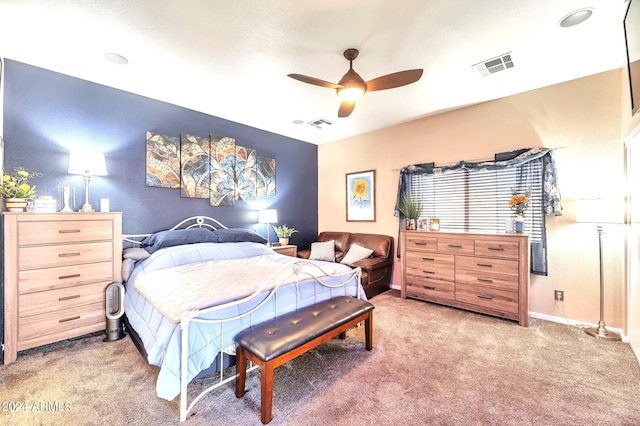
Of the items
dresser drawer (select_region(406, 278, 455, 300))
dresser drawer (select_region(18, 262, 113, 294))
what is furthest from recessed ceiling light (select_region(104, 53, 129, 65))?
dresser drawer (select_region(406, 278, 455, 300))

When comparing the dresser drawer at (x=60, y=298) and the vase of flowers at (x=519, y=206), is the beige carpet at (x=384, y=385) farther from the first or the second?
the vase of flowers at (x=519, y=206)

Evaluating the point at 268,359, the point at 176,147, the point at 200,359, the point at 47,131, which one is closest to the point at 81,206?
the point at 47,131

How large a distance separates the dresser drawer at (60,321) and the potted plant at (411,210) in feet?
13.6

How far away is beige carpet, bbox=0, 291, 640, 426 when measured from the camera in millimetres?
1690

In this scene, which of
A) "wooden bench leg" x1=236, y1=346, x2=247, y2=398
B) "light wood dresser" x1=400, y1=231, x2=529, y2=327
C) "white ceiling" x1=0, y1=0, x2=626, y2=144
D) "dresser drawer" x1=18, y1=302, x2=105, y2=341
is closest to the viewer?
"wooden bench leg" x1=236, y1=346, x2=247, y2=398

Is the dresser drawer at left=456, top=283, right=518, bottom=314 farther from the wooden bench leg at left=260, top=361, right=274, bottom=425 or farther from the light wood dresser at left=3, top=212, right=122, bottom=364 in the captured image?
the light wood dresser at left=3, top=212, right=122, bottom=364

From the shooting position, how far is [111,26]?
2.18 meters

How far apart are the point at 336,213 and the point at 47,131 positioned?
4.42 metres

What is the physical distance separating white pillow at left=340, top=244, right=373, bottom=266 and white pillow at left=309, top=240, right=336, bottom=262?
0.88ft

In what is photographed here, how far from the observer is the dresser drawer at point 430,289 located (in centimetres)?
362

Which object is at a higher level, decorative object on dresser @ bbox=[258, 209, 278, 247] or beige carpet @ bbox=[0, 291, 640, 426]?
decorative object on dresser @ bbox=[258, 209, 278, 247]

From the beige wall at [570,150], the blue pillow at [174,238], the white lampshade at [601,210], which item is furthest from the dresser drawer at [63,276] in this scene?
the white lampshade at [601,210]

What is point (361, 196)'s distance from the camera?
5.15 m

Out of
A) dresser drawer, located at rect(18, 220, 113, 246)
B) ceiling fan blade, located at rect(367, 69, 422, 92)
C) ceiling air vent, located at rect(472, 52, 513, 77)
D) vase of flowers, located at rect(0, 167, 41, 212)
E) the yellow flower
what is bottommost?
dresser drawer, located at rect(18, 220, 113, 246)
